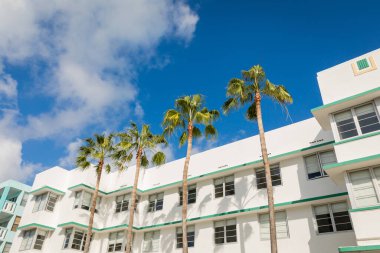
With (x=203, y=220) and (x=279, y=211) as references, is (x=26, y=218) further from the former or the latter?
(x=279, y=211)

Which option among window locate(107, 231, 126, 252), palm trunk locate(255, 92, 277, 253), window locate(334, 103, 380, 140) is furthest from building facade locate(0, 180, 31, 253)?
window locate(334, 103, 380, 140)

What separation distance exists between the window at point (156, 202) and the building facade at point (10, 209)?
22.8 m

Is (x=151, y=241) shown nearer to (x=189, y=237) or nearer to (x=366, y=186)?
(x=189, y=237)

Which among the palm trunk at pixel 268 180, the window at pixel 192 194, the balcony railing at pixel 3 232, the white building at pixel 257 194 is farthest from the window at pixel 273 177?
the balcony railing at pixel 3 232

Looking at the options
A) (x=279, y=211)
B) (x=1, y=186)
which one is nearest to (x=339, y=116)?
(x=279, y=211)

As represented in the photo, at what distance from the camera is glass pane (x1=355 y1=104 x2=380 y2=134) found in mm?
15453

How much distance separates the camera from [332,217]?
59.1 feet

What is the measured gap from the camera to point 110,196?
1190 inches

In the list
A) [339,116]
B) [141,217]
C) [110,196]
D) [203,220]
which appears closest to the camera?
[339,116]

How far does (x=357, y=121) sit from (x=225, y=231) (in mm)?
11488

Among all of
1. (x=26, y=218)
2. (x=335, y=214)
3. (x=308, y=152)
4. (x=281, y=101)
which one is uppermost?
(x=281, y=101)

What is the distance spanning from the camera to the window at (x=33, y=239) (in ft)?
86.5

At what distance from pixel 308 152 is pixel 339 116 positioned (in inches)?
164

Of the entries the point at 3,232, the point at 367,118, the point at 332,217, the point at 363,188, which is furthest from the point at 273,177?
the point at 3,232
